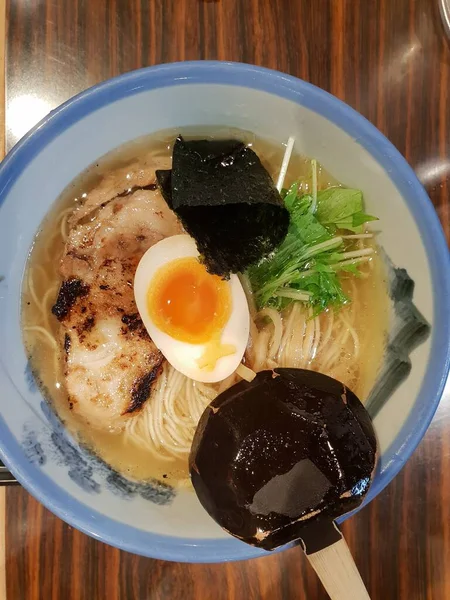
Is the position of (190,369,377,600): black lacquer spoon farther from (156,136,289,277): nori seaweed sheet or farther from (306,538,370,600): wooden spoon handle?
(156,136,289,277): nori seaweed sheet

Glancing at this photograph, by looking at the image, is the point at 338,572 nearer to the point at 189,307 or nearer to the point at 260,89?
the point at 189,307

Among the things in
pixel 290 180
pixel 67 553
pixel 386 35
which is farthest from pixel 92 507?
pixel 386 35

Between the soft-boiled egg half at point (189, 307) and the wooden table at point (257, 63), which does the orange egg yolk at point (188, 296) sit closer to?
the soft-boiled egg half at point (189, 307)

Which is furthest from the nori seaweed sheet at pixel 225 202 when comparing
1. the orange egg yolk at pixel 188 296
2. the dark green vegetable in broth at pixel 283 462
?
the dark green vegetable in broth at pixel 283 462

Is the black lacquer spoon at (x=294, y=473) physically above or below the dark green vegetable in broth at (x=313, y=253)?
below

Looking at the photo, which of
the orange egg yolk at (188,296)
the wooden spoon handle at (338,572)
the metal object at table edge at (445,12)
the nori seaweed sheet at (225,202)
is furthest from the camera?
the metal object at table edge at (445,12)

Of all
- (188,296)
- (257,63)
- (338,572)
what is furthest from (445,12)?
(338,572)

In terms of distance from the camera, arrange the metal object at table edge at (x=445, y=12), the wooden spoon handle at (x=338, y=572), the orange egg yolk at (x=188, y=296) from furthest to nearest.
Result: 1. the metal object at table edge at (x=445, y=12)
2. the orange egg yolk at (x=188, y=296)
3. the wooden spoon handle at (x=338, y=572)
